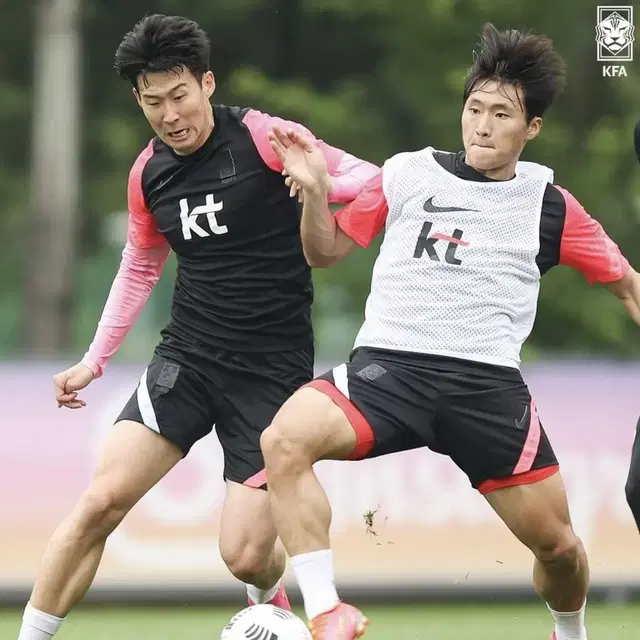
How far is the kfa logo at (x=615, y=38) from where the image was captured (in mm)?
13625

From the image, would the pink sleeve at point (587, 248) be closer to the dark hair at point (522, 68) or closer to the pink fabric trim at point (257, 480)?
the dark hair at point (522, 68)

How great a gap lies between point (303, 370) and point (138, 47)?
1360mm

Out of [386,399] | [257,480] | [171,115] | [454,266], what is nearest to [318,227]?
[454,266]

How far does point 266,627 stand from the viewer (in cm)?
509

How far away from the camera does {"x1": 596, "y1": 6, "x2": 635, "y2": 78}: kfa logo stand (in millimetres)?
13625

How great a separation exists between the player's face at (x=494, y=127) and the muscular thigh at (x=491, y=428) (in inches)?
27.0

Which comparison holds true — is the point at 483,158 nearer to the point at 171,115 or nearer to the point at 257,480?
the point at 171,115

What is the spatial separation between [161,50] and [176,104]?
7.8 inches

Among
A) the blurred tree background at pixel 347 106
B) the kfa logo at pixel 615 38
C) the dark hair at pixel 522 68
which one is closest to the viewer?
the dark hair at pixel 522 68

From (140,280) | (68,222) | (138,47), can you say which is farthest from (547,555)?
(68,222)

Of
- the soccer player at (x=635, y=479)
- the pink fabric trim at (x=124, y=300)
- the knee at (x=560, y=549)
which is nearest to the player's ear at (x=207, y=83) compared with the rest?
the pink fabric trim at (x=124, y=300)

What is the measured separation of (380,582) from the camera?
8.59m

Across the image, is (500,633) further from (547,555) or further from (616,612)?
(547,555)

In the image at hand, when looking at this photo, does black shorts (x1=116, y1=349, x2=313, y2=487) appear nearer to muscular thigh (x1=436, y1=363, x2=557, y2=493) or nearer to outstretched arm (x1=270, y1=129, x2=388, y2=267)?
outstretched arm (x1=270, y1=129, x2=388, y2=267)
